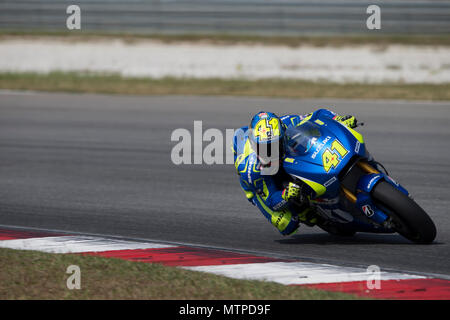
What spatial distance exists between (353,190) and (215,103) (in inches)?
425

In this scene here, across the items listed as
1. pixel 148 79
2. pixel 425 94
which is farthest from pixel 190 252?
pixel 148 79

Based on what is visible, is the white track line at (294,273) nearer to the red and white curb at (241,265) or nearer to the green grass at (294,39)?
the red and white curb at (241,265)

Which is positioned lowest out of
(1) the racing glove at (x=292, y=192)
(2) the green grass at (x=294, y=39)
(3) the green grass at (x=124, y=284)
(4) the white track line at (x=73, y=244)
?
(3) the green grass at (x=124, y=284)

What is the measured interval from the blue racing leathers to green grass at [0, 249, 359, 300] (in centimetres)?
115

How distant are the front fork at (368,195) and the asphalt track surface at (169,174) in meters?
0.35

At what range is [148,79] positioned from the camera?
2136 cm

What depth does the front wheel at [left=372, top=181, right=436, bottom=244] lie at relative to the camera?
19.6 feet

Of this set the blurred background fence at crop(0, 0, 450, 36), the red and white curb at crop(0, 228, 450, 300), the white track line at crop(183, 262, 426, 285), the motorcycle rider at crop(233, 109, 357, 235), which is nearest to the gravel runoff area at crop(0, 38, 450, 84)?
the blurred background fence at crop(0, 0, 450, 36)

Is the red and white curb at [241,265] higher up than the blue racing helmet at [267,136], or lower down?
A: lower down

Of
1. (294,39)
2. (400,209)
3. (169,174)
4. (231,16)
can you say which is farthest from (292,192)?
(231,16)

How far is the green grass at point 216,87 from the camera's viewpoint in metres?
17.4

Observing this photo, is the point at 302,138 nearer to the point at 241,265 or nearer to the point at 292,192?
the point at 292,192

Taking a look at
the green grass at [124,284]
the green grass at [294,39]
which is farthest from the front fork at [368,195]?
the green grass at [294,39]
